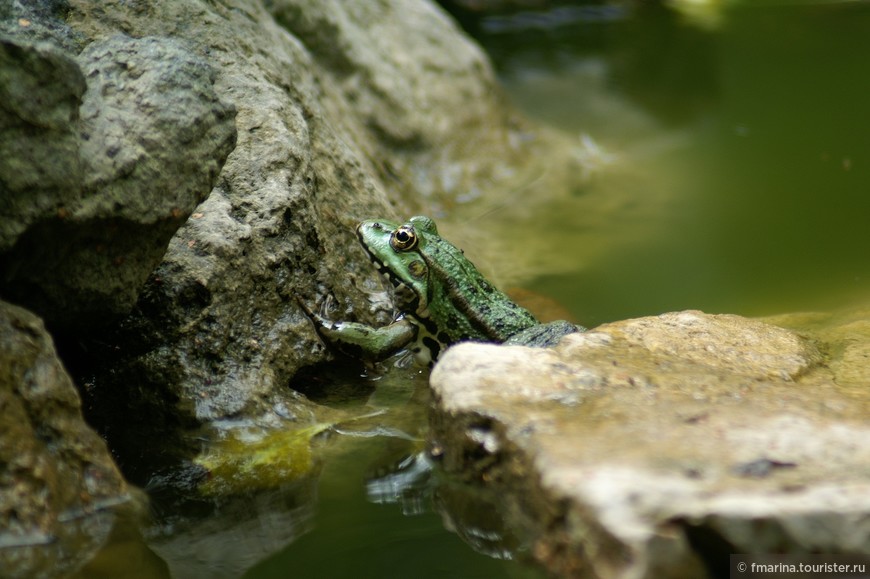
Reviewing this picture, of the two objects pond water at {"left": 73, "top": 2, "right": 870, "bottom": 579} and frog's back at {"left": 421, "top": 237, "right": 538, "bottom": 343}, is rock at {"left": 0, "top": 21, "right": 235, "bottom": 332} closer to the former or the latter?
pond water at {"left": 73, "top": 2, "right": 870, "bottom": 579}

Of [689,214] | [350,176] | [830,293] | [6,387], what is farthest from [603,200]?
[6,387]

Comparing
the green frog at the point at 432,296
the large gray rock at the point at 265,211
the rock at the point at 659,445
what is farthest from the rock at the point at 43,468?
the green frog at the point at 432,296

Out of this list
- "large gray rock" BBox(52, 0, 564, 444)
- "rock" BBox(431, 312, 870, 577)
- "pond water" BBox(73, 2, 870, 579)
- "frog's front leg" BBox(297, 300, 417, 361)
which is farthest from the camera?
"frog's front leg" BBox(297, 300, 417, 361)

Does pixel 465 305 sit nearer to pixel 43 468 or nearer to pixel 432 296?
pixel 432 296

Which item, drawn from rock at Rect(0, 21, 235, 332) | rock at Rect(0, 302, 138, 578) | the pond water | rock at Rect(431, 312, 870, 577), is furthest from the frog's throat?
rock at Rect(0, 302, 138, 578)

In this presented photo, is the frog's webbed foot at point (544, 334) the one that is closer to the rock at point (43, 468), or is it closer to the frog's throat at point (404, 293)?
the frog's throat at point (404, 293)

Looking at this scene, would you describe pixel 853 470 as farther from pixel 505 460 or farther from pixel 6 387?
pixel 6 387

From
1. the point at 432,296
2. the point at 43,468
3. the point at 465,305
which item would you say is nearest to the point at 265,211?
the point at 432,296
